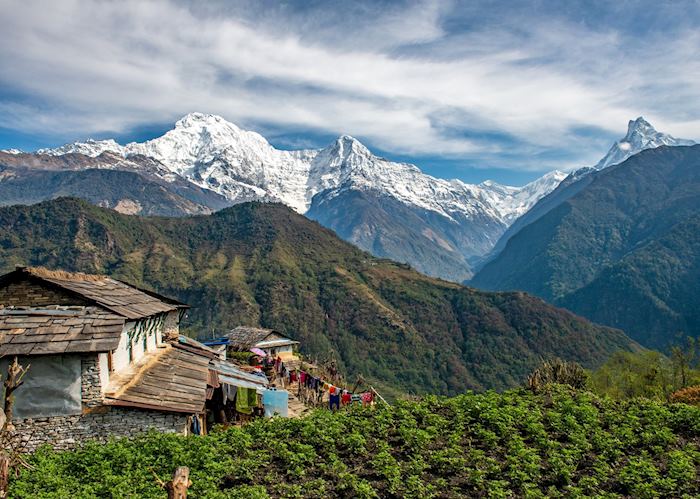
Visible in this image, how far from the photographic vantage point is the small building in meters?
54.3

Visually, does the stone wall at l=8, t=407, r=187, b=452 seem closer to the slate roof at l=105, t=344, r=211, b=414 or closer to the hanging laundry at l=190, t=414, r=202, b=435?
the slate roof at l=105, t=344, r=211, b=414

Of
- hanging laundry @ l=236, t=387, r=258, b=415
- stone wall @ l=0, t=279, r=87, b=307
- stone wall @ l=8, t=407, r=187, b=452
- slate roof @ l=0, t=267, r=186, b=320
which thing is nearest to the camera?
stone wall @ l=8, t=407, r=187, b=452

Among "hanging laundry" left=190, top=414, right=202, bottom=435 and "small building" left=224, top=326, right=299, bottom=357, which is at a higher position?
"small building" left=224, top=326, right=299, bottom=357

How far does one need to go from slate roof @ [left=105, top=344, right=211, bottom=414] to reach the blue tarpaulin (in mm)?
3680

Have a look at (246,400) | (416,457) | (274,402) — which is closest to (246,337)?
(274,402)

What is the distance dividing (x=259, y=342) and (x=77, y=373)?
123ft

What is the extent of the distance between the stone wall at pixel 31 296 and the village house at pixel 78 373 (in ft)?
0.12

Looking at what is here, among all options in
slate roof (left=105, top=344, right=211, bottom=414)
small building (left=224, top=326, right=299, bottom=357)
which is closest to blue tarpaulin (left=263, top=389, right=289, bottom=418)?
slate roof (left=105, top=344, right=211, bottom=414)

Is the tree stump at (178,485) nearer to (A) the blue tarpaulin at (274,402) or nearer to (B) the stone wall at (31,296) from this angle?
(B) the stone wall at (31,296)

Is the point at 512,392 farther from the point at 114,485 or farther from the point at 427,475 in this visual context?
the point at 114,485

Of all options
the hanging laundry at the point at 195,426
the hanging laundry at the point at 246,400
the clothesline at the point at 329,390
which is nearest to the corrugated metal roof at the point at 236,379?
the hanging laundry at the point at 246,400

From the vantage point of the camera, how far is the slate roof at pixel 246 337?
5459cm

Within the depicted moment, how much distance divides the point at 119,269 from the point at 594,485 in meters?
213

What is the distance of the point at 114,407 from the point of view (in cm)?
1805
